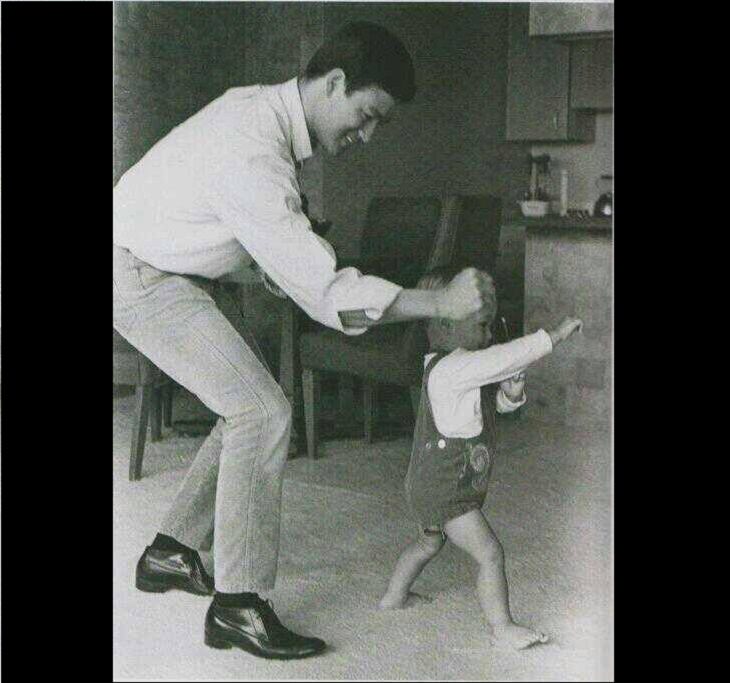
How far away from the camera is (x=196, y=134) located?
236cm

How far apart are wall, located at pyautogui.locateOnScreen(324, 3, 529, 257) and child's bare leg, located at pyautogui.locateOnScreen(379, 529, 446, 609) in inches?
28.4

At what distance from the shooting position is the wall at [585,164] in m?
2.32

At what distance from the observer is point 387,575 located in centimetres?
260

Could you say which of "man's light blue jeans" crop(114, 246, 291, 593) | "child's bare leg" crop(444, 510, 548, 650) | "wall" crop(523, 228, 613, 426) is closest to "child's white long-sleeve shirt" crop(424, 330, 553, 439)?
"wall" crop(523, 228, 613, 426)

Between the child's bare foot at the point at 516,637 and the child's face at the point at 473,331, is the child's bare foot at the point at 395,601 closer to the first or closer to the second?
the child's bare foot at the point at 516,637

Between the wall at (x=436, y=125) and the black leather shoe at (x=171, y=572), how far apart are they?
2.80ft

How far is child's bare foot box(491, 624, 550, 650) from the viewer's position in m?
2.38

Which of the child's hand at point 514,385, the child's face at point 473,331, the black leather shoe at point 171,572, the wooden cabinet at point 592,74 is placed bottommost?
the black leather shoe at point 171,572

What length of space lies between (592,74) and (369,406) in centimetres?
112

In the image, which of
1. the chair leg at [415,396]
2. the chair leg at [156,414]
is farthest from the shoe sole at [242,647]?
the chair leg at [415,396]

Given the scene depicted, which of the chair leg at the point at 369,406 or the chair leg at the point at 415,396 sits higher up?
the chair leg at the point at 415,396

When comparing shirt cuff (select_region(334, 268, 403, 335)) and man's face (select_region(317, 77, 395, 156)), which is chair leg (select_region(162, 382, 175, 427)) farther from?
man's face (select_region(317, 77, 395, 156))
